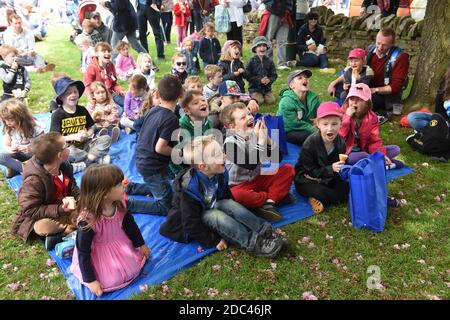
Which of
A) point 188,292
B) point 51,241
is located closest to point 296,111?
point 188,292

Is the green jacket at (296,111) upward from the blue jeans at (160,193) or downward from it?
upward

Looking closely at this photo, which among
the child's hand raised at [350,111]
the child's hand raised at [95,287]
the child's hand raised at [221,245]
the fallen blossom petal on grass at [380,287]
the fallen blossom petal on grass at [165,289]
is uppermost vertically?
the child's hand raised at [350,111]

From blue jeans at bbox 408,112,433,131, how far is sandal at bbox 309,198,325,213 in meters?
2.16

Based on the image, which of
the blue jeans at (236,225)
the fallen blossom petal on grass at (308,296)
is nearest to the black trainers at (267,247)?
the blue jeans at (236,225)

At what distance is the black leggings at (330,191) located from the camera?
3.81 meters

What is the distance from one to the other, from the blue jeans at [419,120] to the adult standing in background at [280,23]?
169 inches

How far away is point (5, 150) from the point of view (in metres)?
4.34

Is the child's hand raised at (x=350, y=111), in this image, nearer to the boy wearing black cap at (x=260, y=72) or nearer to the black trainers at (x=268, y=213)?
the black trainers at (x=268, y=213)

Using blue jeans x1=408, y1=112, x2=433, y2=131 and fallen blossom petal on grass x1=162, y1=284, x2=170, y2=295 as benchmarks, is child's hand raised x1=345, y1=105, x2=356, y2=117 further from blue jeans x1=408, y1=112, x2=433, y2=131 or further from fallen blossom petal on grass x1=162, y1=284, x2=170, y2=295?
fallen blossom petal on grass x1=162, y1=284, x2=170, y2=295

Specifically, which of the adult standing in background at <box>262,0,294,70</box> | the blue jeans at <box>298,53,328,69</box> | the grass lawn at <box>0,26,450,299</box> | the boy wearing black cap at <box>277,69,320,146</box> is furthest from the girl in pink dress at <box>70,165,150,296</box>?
the blue jeans at <box>298,53,328,69</box>

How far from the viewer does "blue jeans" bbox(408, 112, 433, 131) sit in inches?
200
